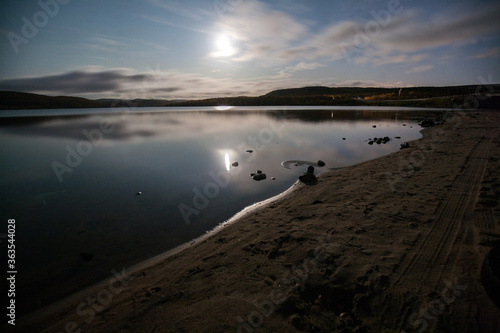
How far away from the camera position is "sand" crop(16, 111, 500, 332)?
10.4 ft

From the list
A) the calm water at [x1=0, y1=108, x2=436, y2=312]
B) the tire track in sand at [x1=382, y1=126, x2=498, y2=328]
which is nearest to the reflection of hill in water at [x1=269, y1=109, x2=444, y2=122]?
the calm water at [x1=0, y1=108, x2=436, y2=312]

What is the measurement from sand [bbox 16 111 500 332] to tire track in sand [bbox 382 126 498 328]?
2cm

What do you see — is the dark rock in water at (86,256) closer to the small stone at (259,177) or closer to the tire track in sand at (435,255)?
the tire track in sand at (435,255)

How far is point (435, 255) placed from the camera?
4242mm

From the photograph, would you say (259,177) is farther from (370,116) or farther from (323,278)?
(370,116)

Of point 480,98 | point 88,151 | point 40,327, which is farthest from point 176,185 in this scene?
point 480,98

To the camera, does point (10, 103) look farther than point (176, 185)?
Yes

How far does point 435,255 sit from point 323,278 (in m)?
2.33

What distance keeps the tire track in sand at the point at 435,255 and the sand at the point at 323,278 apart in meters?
0.02

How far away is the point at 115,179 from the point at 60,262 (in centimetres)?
678

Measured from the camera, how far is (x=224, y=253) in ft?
16.6

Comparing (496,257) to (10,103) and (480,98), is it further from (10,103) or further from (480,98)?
(10,103)

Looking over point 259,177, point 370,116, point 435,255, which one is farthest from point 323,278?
point 370,116

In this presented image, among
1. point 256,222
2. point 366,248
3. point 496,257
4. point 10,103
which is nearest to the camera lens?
point 496,257
